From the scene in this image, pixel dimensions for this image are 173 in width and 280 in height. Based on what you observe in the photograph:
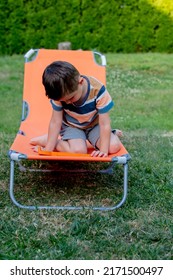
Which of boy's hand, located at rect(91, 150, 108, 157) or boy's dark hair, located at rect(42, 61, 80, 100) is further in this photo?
boy's hand, located at rect(91, 150, 108, 157)

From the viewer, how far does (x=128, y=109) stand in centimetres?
645

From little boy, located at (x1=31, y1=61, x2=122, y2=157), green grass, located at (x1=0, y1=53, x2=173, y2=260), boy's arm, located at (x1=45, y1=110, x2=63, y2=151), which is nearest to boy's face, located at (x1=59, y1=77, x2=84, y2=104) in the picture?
little boy, located at (x1=31, y1=61, x2=122, y2=157)

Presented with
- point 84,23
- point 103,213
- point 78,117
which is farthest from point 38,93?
point 84,23

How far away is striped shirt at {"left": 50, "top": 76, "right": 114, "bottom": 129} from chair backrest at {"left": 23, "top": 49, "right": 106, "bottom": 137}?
19.0 inches

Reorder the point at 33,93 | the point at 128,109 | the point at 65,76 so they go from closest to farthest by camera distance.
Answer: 1. the point at 65,76
2. the point at 33,93
3. the point at 128,109

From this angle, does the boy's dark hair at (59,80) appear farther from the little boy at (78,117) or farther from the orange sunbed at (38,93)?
the orange sunbed at (38,93)

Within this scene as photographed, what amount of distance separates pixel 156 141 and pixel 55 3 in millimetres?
6770

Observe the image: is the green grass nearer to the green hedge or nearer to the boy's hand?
the boy's hand

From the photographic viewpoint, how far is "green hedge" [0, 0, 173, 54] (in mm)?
10977

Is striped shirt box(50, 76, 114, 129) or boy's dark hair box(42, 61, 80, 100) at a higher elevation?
boy's dark hair box(42, 61, 80, 100)

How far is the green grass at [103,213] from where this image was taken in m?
2.78
